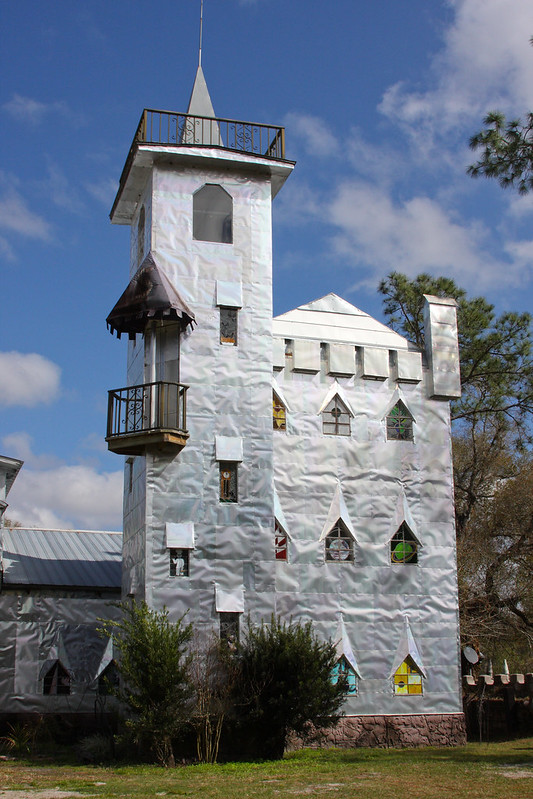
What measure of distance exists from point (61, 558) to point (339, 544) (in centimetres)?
883

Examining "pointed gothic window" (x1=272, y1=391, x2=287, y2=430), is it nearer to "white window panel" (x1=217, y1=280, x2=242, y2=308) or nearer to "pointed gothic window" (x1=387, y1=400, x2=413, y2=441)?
"white window panel" (x1=217, y1=280, x2=242, y2=308)

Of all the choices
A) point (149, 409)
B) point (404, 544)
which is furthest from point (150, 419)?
point (404, 544)

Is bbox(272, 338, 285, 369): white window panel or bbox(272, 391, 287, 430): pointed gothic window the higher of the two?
bbox(272, 338, 285, 369): white window panel

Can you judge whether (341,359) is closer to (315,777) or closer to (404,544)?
(404,544)

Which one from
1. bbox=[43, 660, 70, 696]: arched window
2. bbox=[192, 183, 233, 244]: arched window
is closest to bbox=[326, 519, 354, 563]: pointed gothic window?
bbox=[43, 660, 70, 696]: arched window

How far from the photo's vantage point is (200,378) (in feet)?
67.5

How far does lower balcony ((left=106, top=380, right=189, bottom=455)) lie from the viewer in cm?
1956

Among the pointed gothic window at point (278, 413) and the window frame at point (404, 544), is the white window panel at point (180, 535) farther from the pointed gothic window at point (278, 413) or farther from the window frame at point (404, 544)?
the window frame at point (404, 544)


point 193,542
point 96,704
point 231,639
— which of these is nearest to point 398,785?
point 231,639

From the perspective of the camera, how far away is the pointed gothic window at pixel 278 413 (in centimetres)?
2162

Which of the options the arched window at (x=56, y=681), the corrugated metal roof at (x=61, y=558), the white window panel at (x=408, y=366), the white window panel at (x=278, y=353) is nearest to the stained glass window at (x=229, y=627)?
the corrugated metal roof at (x=61, y=558)

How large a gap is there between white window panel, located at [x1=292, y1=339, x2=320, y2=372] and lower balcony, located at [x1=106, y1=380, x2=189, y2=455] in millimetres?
3395

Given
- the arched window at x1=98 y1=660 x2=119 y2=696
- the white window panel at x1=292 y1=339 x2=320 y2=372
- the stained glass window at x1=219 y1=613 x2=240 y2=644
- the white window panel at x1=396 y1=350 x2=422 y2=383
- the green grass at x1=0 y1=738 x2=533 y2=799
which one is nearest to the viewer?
the green grass at x1=0 y1=738 x2=533 y2=799

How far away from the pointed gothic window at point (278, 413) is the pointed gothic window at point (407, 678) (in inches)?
248
